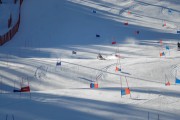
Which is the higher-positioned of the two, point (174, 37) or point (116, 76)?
A: point (174, 37)

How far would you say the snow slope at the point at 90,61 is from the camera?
29.9 feet

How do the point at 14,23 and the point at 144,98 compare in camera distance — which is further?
the point at 14,23

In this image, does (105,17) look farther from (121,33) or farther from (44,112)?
(44,112)

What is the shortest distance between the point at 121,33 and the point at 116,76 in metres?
8.47

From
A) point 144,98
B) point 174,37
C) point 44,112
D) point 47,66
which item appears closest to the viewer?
point 44,112

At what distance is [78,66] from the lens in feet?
50.2

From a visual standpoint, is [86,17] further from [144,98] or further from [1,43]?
[144,98]

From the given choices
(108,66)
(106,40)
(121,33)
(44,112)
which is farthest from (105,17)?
(44,112)

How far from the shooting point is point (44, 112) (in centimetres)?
877

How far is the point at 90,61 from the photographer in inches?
635

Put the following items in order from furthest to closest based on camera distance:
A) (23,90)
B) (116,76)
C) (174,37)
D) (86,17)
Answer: (86,17)
(174,37)
(116,76)
(23,90)

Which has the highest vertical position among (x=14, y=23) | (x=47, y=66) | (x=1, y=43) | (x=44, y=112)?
(x=14, y=23)

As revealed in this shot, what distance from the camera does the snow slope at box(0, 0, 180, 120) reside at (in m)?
9.12

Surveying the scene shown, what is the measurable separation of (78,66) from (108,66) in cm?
140
